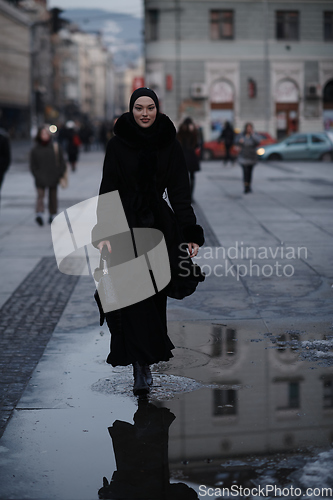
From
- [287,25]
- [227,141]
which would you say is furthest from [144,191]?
[287,25]

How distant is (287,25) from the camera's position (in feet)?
149

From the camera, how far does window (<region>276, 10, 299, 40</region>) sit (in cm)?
4528

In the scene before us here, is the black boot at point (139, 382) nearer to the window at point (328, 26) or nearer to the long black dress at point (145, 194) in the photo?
the long black dress at point (145, 194)

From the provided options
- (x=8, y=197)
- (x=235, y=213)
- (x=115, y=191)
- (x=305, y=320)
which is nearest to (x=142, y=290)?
(x=115, y=191)

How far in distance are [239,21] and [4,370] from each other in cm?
4189

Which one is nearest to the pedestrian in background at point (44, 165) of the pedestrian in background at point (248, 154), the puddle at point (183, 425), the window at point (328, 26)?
the pedestrian in background at point (248, 154)

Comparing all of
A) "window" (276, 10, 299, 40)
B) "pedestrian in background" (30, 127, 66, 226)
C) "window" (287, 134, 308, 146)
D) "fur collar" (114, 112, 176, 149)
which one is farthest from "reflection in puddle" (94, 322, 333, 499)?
"window" (276, 10, 299, 40)

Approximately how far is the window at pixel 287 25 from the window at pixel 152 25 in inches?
272

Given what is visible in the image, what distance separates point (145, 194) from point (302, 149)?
29959mm

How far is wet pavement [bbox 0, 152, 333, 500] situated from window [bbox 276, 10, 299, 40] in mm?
38433

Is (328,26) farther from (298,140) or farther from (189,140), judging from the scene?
(189,140)

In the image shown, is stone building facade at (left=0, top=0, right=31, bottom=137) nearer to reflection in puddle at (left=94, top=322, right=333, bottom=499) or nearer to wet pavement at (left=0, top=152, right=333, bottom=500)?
wet pavement at (left=0, top=152, right=333, bottom=500)

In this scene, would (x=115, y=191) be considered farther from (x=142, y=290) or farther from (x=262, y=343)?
(x=262, y=343)

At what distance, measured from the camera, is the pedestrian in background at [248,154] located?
1856 centimetres
